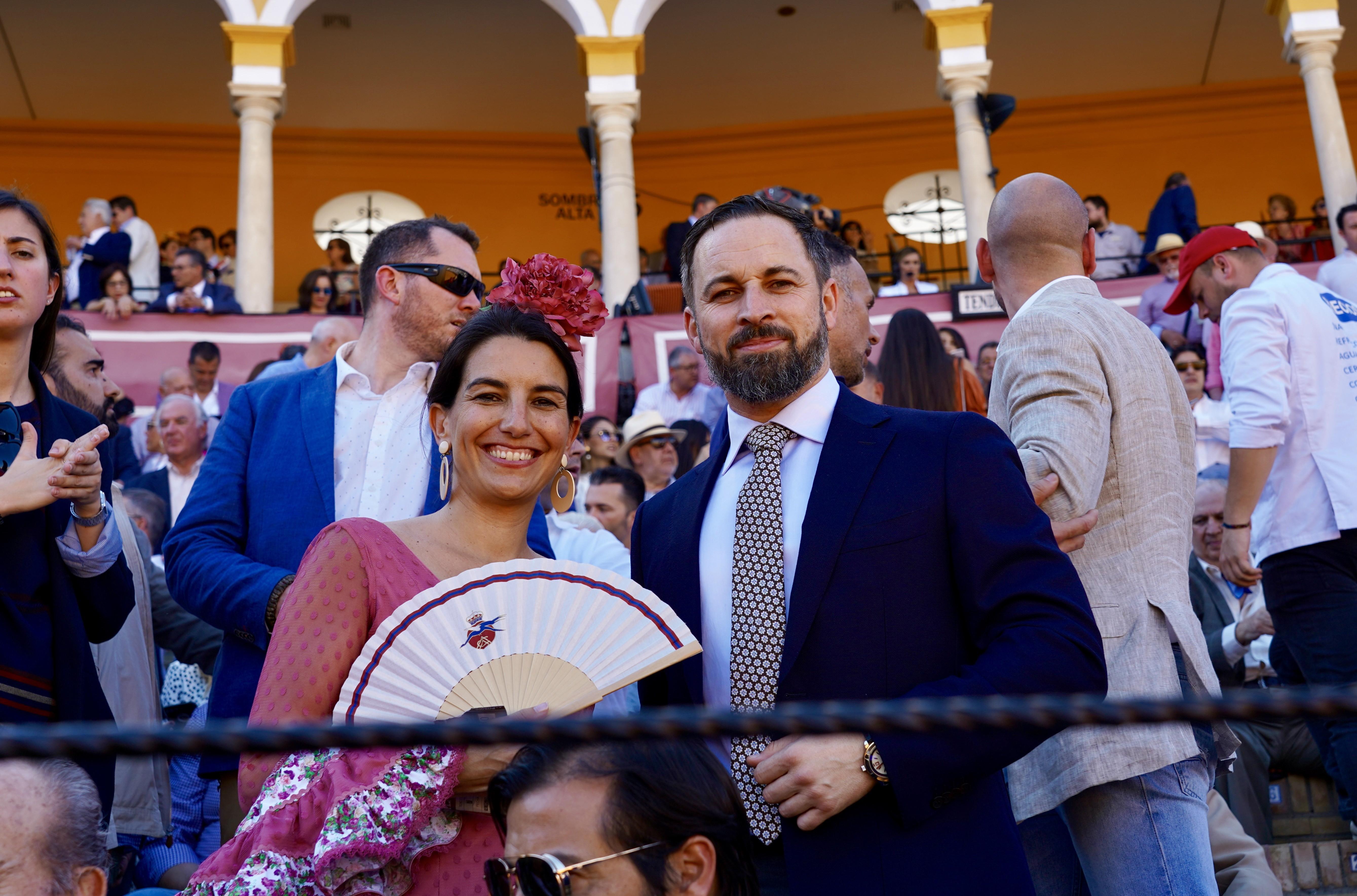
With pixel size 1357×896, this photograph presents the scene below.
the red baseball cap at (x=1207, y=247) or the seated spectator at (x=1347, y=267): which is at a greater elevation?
the seated spectator at (x=1347, y=267)

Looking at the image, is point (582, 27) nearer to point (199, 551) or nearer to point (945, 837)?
point (199, 551)

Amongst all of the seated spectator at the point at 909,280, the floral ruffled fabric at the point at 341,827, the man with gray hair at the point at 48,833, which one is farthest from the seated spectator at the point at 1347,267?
the man with gray hair at the point at 48,833

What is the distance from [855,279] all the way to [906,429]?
160cm

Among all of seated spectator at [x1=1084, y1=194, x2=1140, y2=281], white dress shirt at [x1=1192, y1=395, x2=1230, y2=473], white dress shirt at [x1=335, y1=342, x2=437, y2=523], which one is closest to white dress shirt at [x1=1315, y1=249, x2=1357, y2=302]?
white dress shirt at [x1=1192, y1=395, x2=1230, y2=473]

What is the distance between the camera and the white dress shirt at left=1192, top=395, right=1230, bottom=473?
7.98m

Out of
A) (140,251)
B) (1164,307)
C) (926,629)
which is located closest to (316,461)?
(926,629)

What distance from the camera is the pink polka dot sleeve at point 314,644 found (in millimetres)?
1916

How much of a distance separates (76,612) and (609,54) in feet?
40.1

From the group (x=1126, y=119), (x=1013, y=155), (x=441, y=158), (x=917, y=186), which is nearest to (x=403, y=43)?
(x=441, y=158)

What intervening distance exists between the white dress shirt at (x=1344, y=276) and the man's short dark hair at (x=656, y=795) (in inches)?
324

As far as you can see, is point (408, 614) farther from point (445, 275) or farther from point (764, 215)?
point (445, 275)

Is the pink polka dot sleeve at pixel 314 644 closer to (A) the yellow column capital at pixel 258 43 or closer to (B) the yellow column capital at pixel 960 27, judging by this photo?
(A) the yellow column capital at pixel 258 43

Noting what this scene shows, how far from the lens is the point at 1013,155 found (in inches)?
719

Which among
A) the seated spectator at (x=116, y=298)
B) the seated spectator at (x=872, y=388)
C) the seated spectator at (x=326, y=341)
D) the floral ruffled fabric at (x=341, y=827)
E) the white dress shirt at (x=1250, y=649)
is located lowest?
the floral ruffled fabric at (x=341, y=827)
